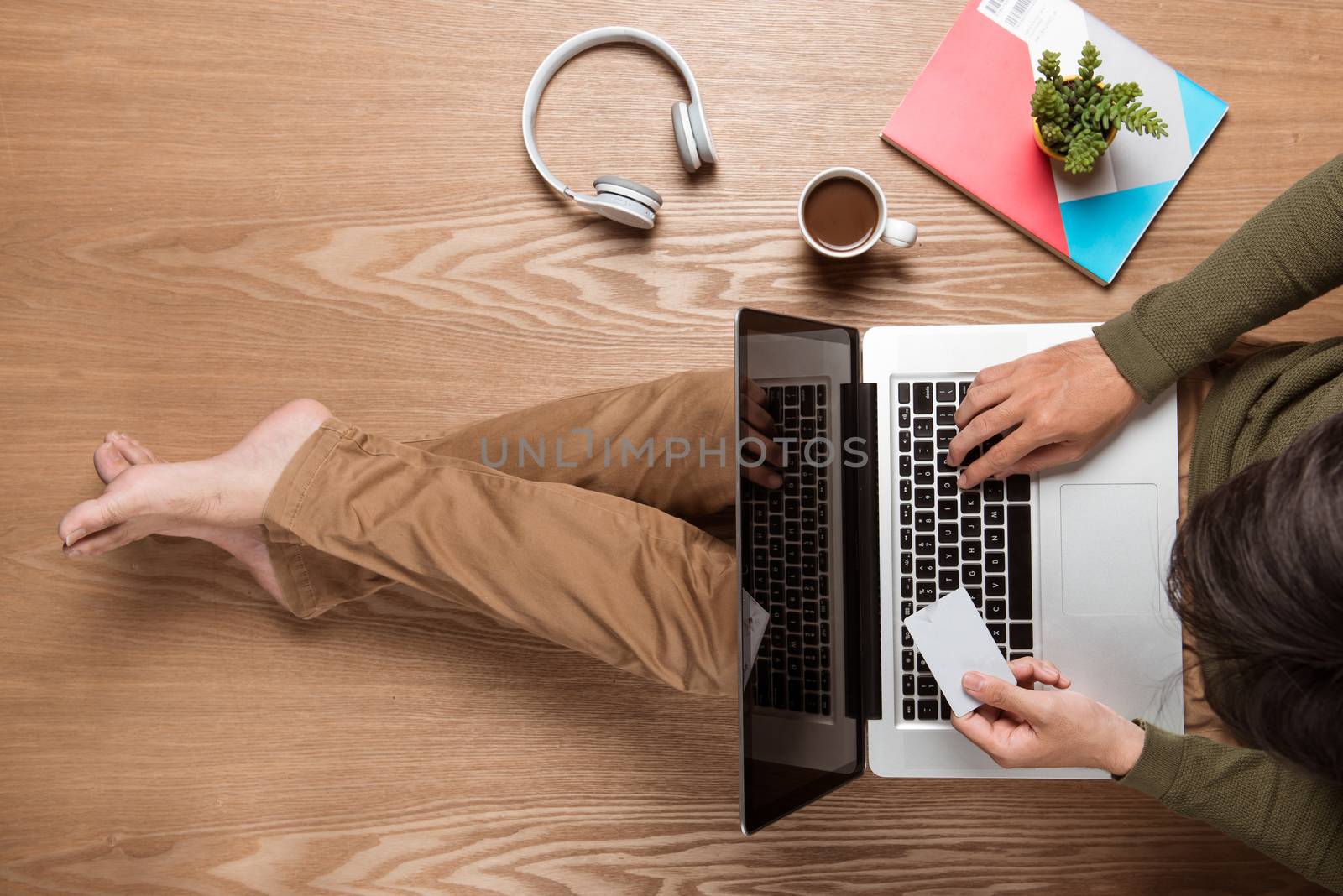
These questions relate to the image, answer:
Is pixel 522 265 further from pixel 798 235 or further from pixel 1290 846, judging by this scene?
pixel 1290 846

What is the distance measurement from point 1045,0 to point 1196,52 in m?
0.18

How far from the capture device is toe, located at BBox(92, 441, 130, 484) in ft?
3.11

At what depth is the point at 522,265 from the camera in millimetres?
973

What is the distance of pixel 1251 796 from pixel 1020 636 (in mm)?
226

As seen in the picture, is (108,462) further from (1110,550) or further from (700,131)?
(1110,550)

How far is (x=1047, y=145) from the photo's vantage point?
34.7 inches

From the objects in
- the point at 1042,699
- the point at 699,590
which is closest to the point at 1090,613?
the point at 1042,699

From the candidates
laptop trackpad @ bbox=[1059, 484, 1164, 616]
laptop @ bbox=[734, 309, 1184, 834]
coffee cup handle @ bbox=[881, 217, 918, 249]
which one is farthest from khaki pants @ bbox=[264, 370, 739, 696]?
laptop trackpad @ bbox=[1059, 484, 1164, 616]

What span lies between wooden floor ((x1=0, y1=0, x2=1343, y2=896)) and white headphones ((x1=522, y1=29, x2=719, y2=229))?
2 cm

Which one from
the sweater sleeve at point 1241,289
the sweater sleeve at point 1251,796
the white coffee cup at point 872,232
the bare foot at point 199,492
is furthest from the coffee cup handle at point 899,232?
the bare foot at point 199,492

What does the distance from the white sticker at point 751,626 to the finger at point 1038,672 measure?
246 mm

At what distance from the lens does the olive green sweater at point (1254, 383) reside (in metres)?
0.71

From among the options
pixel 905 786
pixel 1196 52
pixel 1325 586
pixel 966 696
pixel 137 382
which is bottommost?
pixel 905 786

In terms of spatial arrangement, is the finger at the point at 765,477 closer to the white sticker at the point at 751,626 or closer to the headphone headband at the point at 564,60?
the white sticker at the point at 751,626
